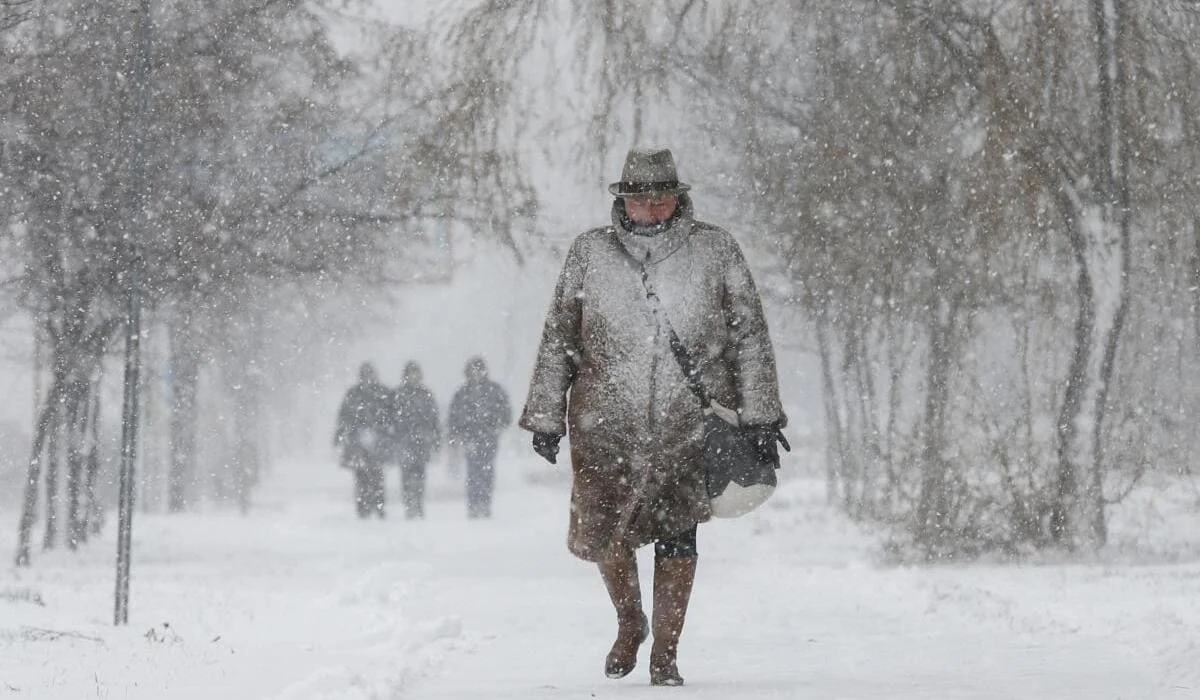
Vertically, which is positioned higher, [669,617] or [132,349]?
[132,349]

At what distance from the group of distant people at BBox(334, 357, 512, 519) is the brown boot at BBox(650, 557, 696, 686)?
1645 cm

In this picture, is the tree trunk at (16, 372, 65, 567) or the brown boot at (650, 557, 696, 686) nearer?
the brown boot at (650, 557, 696, 686)

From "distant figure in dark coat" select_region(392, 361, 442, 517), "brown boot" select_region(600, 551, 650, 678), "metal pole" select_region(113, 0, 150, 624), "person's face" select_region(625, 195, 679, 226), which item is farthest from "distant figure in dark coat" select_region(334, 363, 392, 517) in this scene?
"person's face" select_region(625, 195, 679, 226)

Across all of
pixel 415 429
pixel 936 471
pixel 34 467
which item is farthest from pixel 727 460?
pixel 415 429

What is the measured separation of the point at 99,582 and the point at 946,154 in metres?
6.91

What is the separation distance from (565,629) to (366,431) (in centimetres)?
1409

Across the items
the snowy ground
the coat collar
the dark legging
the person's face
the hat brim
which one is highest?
the hat brim

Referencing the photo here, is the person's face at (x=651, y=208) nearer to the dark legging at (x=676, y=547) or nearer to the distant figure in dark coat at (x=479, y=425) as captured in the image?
the dark legging at (x=676, y=547)

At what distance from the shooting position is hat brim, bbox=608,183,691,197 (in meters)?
6.38

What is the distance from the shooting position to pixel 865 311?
14258mm

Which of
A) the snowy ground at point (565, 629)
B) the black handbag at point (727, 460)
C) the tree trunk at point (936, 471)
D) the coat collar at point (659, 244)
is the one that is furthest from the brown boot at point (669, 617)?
the tree trunk at point (936, 471)

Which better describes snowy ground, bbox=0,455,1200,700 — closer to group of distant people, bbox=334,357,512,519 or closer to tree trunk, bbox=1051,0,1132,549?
tree trunk, bbox=1051,0,1132,549

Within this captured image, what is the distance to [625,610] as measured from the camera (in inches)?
259

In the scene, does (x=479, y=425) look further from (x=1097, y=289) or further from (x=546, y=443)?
(x=546, y=443)
